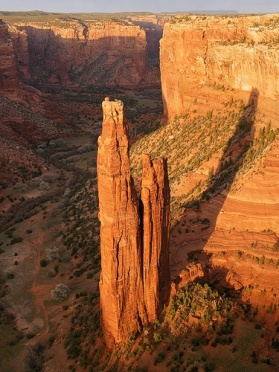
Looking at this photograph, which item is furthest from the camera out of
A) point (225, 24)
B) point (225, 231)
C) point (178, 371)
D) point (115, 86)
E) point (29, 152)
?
point (115, 86)

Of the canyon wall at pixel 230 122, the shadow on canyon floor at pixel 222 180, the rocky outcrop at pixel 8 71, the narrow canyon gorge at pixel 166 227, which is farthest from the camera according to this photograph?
the rocky outcrop at pixel 8 71

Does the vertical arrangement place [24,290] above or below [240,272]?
below

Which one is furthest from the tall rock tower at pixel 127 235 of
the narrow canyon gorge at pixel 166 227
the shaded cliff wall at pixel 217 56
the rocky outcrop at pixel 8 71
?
the rocky outcrop at pixel 8 71

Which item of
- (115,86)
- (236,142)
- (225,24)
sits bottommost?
(115,86)

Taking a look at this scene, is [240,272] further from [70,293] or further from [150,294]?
[70,293]

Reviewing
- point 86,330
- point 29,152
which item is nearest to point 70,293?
point 86,330

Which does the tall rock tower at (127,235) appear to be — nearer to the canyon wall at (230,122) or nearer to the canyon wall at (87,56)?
the canyon wall at (230,122)
